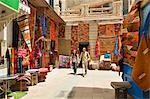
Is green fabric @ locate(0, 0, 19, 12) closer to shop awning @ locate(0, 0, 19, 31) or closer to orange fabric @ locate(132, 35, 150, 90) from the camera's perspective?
shop awning @ locate(0, 0, 19, 31)

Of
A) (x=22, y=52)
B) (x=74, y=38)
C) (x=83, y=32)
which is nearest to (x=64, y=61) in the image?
(x=74, y=38)

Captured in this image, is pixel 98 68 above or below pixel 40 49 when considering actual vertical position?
below

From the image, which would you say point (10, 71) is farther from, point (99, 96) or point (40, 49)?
point (40, 49)

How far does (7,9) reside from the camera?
8148mm

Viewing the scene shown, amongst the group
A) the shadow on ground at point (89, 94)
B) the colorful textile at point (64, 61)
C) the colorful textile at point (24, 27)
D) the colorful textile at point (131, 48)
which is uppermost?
the colorful textile at point (24, 27)

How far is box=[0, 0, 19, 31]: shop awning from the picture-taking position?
7.50 meters

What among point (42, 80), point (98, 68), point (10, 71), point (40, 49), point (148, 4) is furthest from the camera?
point (98, 68)

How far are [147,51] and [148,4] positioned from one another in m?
1.18

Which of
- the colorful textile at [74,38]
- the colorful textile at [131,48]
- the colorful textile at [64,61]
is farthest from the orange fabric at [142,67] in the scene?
Result: the colorful textile at [74,38]

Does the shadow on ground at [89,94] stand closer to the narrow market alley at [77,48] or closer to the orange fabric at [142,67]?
the narrow market alley at [77,48]

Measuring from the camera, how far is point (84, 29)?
1074 inches

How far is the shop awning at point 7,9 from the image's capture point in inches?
295

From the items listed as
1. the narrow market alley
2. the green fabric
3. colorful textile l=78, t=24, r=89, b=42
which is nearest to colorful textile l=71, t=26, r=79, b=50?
the narrow market alley

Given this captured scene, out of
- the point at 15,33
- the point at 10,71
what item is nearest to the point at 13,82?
the point at 10,71
